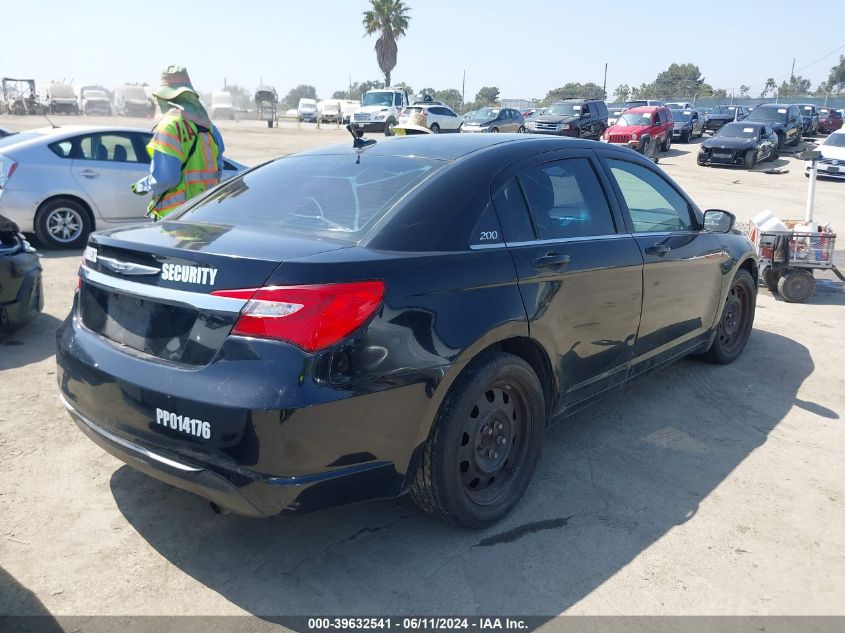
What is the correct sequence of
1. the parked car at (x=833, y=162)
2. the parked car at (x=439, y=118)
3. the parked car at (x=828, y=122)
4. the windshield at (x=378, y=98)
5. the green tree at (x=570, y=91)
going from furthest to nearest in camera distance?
the green tree at (x=570, y=91) < the parked car at (x=828, y=122) < the windshield at (x=378, y=98) < the parked car at (x=439, y=118) < the parked car at (x=833, y=162)

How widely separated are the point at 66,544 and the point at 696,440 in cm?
332

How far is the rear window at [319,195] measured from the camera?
10.3 feet

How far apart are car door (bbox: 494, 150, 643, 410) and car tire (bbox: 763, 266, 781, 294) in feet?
14.6

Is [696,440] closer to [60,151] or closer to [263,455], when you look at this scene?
[263,455]

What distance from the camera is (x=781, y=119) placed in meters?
27.8

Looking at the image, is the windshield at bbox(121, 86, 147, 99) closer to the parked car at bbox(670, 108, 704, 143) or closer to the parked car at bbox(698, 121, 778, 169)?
the parked car at bbox(670, 108, 704, 143)

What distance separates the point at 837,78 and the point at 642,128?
99368 mm

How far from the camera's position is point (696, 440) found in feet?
14.1

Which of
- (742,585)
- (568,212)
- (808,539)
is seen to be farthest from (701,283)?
(742,585)

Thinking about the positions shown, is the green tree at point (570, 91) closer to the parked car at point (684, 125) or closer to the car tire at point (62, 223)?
the parked car at point (684, 125)

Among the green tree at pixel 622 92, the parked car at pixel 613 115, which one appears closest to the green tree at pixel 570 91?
the green tree at pixel 622 92

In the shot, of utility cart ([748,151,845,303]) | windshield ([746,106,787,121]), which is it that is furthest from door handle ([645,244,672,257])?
windshield ([746,106,787,121])

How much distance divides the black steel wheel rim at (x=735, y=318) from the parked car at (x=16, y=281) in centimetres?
516

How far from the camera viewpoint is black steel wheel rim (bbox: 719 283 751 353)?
5.56m
